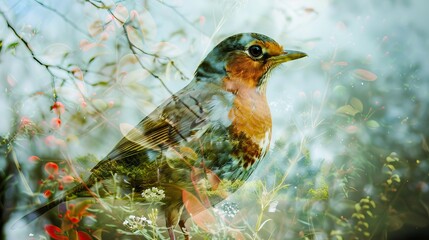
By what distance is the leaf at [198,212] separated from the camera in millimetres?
826

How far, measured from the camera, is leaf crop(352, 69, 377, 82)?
88cm

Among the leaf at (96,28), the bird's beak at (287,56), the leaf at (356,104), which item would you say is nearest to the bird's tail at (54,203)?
the leaf at (96,28)

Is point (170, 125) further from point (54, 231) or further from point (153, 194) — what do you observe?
point (54, 231)

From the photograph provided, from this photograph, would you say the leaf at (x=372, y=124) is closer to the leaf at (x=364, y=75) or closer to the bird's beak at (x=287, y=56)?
the leaf at (x=364, y=75)

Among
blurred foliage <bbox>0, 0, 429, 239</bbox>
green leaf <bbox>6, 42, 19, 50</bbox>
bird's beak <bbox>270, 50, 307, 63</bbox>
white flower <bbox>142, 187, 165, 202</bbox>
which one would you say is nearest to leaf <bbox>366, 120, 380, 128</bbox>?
blurred foliage <bbox>0, 0, 429, 239</bbox>

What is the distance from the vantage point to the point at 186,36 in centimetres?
87

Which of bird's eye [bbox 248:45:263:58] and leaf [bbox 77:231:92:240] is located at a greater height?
bird's eye [bbox 248:45:263:58]

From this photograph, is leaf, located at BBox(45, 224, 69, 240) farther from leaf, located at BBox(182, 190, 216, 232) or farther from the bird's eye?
the bird's eye

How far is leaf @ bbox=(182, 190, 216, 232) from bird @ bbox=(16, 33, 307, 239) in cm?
1

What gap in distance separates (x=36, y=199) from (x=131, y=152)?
0.20 metres

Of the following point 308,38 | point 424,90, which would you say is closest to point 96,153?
point 308,38

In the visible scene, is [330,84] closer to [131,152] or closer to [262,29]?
[262,29]

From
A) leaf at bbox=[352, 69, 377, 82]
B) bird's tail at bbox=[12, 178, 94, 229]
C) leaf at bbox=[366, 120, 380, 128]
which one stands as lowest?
leaf at bbox=[366, 120, 380, 128]


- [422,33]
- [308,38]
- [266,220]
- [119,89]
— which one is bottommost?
[266,220]
